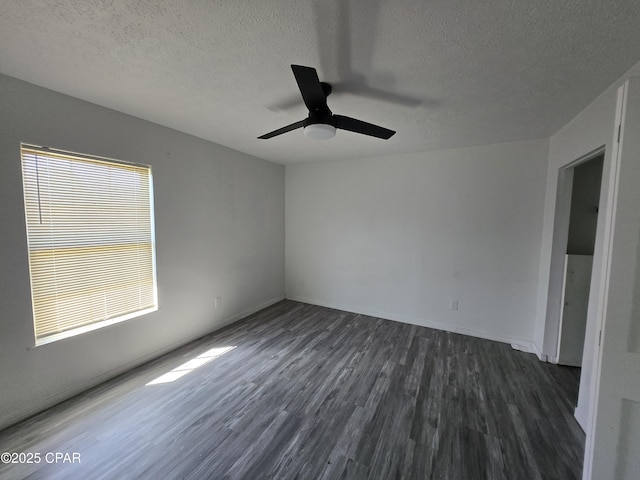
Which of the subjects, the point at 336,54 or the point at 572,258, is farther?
the point at 572,258

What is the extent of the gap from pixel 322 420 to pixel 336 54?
2404 mm

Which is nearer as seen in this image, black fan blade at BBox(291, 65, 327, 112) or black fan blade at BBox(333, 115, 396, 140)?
black fan blade at BBox(291, 65, 327, 112)

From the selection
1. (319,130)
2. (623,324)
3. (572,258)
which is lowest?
(623,324)

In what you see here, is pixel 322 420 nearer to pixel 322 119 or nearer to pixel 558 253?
pixel 322 119

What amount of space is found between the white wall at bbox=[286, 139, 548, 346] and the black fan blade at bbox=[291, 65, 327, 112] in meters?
2.20

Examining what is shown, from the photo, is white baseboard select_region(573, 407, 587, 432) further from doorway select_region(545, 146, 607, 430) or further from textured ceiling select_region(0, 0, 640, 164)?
textured ceiling select_region(0, 0, 640, 164)

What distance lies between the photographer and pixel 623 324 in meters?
1.06

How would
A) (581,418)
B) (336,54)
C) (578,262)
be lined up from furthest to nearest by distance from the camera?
(578,262)
(581,418)
(336,54)

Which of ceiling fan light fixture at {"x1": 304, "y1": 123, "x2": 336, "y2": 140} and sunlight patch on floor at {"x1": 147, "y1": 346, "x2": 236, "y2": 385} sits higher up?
ceiling fan light fixture at {"x1": 304, "y1": 123, "x2": 336, "y2": 140}

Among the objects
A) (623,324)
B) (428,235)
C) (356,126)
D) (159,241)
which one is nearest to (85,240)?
(159,241)

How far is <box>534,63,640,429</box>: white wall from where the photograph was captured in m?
1.68

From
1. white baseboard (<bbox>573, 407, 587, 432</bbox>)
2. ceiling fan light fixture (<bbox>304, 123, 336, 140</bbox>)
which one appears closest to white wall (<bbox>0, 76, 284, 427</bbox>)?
ceiling fan light fixture (<bbox>304, 123, 336, 140</bbox>)

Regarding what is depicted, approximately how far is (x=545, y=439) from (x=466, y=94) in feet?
8.03

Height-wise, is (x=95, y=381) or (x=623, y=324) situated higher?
(x=623, y=324)
